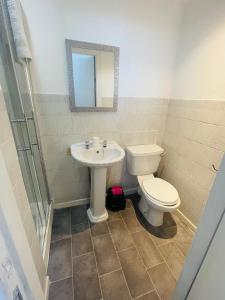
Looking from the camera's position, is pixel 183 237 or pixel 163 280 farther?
pixel 183 237

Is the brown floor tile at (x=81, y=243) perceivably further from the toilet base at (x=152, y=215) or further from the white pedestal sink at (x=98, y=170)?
the toilet base at (x=152, y=215)

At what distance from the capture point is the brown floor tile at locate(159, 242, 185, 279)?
1313 millimetres

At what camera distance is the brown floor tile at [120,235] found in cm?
149

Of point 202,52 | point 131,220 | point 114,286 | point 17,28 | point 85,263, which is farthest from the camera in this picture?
point 131,220

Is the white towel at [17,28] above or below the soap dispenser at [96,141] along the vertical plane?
above

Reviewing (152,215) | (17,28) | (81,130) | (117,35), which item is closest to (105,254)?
(152,215)

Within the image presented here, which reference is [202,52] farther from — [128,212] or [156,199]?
[128,212]

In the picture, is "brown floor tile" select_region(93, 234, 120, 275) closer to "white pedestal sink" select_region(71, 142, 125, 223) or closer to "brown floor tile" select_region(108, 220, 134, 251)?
"brown floor tile" select_region(108, 220, 134, 251)

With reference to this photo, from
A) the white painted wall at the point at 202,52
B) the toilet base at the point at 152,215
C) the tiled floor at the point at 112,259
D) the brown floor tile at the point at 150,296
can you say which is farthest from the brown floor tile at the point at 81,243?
the white painted wall at the point at 202,52

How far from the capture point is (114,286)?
1.17m

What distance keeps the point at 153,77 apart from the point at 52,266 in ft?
6.90

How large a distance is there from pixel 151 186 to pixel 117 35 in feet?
5.15

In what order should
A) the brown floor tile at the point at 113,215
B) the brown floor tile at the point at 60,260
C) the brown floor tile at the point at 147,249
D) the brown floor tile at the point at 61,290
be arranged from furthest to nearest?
the brown floor tile at the point at 113,215
the brown floor tile at the point at 147,249
the brown floor tile at the point at 60,260
the brown floor tile at the point at 61,290

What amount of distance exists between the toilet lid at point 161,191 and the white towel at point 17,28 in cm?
162
